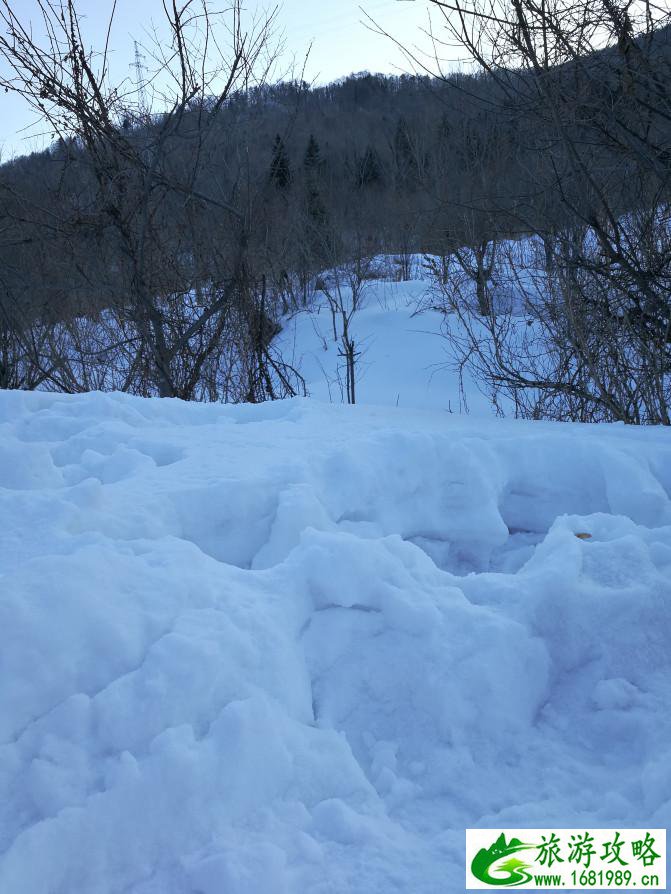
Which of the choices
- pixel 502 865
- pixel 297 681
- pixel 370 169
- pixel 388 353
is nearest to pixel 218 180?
pixel 297 681

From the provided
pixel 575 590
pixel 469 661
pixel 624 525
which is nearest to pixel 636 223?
pixel 624 525

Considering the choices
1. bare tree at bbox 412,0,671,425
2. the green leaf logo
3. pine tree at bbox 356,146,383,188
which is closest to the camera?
the green leaf logo

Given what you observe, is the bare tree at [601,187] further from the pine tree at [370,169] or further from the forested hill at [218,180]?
the pine tree at [370,169]

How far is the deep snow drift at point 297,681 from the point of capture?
103cm

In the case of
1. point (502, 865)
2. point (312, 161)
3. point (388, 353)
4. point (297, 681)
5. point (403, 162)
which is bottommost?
point (502, 865)

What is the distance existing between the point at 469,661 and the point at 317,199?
15.4 metres

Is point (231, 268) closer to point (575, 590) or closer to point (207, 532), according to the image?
point (207, 532)

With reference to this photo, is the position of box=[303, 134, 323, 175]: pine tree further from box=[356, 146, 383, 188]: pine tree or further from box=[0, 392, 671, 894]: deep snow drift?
box=[0, 392, 671, 894]: deep snow drift

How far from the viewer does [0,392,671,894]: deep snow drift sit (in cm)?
103

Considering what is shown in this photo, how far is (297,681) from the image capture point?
1390mm

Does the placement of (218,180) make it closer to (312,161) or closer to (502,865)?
(502,865)

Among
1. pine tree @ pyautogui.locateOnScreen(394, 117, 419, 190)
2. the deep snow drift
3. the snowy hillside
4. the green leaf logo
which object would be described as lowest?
the green leaf logo

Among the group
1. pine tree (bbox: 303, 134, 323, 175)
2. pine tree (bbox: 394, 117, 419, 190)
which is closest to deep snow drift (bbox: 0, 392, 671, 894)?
pine tree (bbox: 303, 134, 323, 175)

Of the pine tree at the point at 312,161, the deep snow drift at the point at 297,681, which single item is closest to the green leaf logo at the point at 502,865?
the deep snow drift at the point at 297,681
